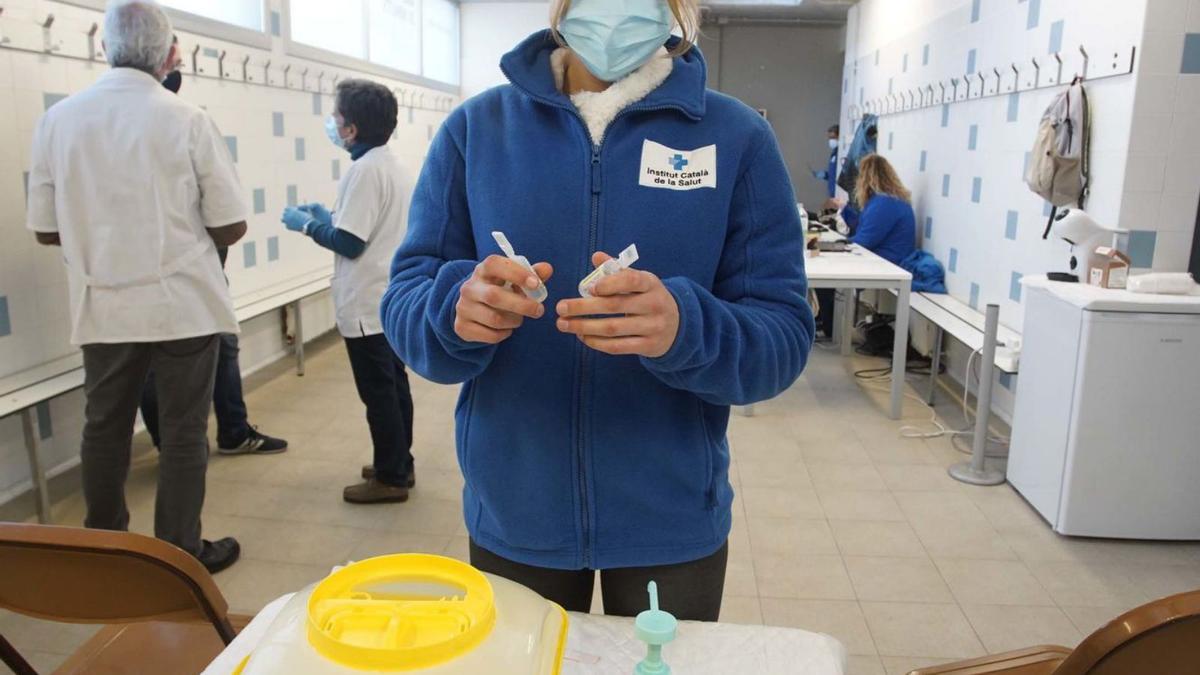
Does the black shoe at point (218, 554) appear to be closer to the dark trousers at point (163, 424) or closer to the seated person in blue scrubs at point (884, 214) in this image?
the dark trousers at point (163, 424)

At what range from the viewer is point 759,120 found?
3.78 ft

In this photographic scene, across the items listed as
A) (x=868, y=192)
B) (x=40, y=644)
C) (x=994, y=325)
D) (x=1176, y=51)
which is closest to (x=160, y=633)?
(x=40, y=644)

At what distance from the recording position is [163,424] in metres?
2.64

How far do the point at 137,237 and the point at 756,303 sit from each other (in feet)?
6.83

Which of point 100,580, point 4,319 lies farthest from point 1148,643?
point 4,319

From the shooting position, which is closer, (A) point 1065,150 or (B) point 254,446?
(A) point 1065,150

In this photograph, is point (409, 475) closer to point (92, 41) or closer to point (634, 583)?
point (92, 41)

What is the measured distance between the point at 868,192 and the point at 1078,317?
2.99m

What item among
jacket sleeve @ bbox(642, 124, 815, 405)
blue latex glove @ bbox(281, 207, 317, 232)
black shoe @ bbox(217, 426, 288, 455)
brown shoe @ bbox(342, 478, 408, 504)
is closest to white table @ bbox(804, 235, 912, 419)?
brown shoe @ bbox(342, 478, 408, 504)

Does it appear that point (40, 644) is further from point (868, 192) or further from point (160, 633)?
point (868, 192)

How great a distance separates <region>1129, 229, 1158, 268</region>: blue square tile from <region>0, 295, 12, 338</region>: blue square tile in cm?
420

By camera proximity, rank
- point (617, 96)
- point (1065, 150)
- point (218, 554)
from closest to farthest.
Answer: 1. point (617, 96)
2. point (218, 554)
3. point (1065, 150)

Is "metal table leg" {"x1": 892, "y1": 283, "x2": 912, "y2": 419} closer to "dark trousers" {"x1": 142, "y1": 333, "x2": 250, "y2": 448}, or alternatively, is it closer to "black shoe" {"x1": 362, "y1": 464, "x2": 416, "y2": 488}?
"black shoe" {"x1": 362, "y1": 464, "x2": 416, "y2": 488}

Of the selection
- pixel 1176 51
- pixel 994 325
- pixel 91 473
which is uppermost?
pixel 1176 51
